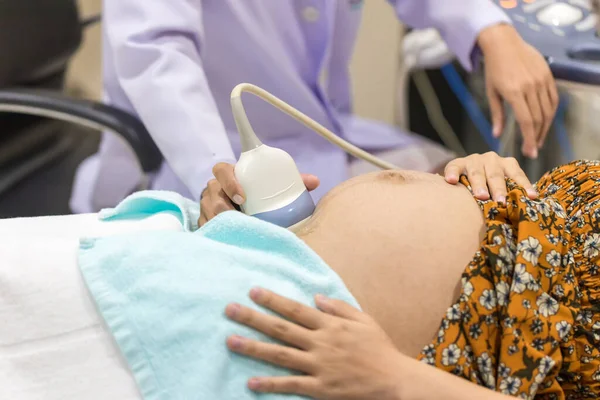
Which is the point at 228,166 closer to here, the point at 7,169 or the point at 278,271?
the point at 278,271

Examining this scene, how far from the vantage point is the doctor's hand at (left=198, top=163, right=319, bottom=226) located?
2.57ft

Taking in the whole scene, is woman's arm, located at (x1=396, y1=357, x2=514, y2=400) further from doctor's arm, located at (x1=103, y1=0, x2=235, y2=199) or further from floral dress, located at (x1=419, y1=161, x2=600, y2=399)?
doctor's arm, located at (x1=103, y1=0, x2=235, y2=199)

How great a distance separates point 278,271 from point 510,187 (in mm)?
343

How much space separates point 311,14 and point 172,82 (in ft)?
1.27

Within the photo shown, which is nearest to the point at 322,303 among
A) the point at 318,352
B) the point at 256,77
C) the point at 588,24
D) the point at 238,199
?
the point at 318,352

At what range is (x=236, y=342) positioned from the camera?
0.62 m

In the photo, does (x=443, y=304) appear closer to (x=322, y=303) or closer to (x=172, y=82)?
(x=322, y=303)

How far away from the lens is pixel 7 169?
1433mm

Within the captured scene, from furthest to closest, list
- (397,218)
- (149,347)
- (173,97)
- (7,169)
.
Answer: (7,169), (173,97), (397,218), (149,347)

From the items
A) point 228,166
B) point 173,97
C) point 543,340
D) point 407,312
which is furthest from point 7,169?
point 543,340

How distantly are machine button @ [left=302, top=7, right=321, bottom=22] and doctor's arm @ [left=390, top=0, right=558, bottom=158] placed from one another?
0.26 m

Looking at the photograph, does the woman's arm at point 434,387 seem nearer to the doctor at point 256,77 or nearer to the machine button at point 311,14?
the doctor at point 256,77

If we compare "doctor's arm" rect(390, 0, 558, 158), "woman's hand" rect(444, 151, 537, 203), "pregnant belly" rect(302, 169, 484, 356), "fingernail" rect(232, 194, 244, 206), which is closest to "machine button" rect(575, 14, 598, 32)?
"doctor's arm" rect(390, 0, 558, 158)

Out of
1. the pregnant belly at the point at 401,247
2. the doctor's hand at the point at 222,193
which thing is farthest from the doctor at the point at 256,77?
the pregnant belly at the point at 401,247
